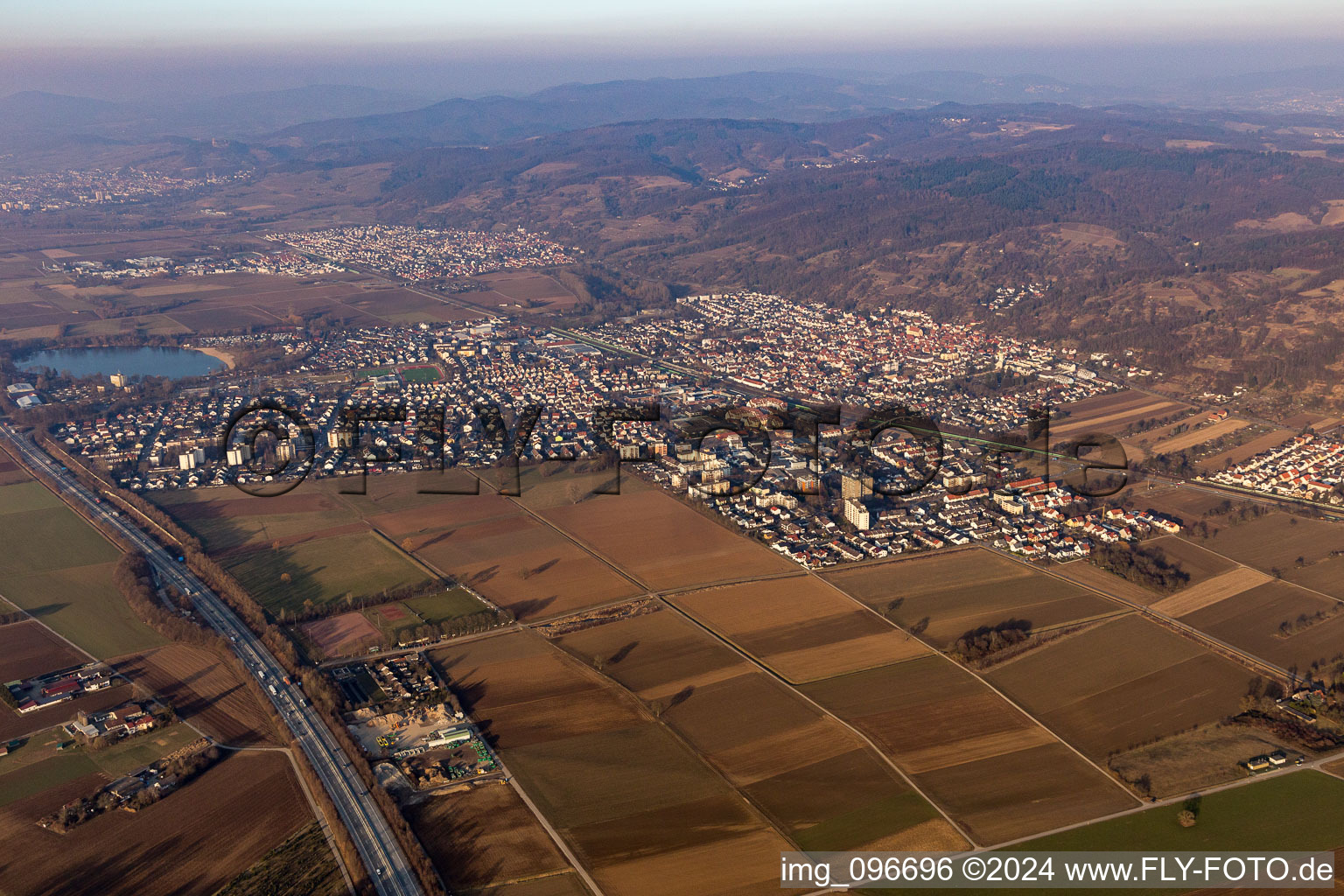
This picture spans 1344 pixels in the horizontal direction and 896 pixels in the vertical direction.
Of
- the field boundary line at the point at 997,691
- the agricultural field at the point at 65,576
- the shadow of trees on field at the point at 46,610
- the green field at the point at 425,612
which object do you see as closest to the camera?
the field boundary line at the point at 997,691

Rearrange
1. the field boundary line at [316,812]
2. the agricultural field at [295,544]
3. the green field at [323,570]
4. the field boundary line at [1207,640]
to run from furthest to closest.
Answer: the agricultural field at [295,544] → the green field at [323,570] → the field boundary line at [1207,640] → the field boundary line at [316,812]

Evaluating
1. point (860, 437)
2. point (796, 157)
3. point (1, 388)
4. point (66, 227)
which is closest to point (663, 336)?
point (860, 437)

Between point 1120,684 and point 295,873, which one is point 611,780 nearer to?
point 295,873

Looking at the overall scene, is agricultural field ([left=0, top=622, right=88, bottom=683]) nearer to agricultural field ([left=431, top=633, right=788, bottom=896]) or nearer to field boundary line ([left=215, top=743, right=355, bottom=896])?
field boundary line ([left=215, top=743, right=355, bottom=896])

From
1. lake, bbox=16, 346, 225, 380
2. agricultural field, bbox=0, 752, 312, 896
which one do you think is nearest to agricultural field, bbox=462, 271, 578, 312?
lake, bbox=16, 346, 225, 380

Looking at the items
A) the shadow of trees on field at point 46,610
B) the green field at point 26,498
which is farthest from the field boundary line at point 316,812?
the green field at point 26,498

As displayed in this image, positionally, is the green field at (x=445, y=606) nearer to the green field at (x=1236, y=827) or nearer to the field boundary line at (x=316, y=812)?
the field boundary line at (x=316, y=812)
